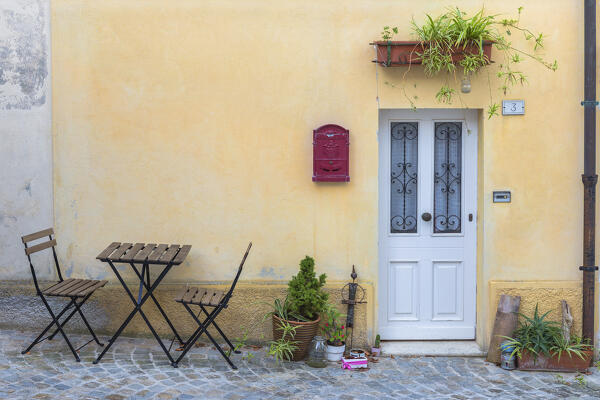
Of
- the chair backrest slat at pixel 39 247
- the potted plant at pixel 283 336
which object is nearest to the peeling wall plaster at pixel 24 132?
the chair backrest slat at pixel 39 247

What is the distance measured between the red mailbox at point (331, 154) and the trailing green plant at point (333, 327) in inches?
50.1

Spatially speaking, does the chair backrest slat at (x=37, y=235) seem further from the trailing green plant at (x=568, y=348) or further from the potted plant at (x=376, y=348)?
the trailing green plant at (x=568, y=348)

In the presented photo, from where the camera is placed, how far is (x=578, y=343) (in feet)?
19.6

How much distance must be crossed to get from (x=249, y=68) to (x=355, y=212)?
69.4 inches

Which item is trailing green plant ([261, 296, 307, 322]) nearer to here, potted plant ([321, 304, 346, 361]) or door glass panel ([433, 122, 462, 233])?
potted plant ([321, 304, 346, 361])

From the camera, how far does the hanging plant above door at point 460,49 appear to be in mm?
5789

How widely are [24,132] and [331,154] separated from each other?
3.06m

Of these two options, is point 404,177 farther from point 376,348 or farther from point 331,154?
point 376,348

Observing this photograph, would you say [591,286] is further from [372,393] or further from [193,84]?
[193,84]

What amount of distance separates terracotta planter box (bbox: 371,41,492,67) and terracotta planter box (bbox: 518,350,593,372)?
2844 mm

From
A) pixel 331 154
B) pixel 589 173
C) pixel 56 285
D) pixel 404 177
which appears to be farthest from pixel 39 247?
pixel 589 173

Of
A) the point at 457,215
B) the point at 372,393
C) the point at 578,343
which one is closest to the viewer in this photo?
the point at 372,393

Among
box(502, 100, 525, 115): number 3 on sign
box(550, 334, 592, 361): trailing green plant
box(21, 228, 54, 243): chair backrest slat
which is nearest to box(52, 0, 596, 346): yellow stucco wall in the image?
box(502, 100, 525, 115): number 3 on sign

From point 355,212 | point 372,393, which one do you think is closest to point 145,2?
point 355,212
